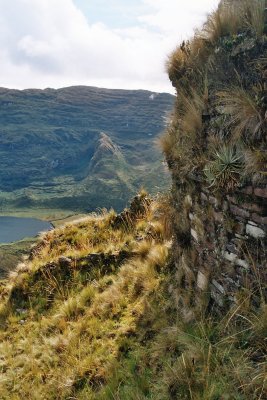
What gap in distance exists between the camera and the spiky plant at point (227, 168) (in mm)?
5762

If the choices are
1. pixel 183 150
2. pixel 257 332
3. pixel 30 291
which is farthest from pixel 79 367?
pixel 30 291

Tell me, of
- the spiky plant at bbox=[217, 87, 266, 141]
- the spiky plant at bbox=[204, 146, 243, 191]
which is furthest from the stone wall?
the spiky plant at bbox=[217, 87, 266, 141]

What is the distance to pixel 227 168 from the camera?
19.4 feet

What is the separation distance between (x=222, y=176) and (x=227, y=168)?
0.14 meters

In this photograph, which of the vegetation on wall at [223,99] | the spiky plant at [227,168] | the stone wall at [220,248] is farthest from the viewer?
the spiky plant at [227,168]

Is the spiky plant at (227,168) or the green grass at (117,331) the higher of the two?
the spiky plant at (227,168)

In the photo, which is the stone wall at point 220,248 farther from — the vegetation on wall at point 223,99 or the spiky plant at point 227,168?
the vegetation on wall at point 223,99

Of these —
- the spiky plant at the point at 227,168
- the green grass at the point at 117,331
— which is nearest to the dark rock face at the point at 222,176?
the spiky plant at the point at 227,168

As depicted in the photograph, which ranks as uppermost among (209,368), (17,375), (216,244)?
(216,244)

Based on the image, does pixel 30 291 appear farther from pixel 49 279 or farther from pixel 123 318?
pixel 123 318

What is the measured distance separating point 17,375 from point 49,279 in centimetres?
371

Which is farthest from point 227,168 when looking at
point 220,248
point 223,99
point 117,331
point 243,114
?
point 117,331

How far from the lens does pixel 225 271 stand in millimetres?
6148

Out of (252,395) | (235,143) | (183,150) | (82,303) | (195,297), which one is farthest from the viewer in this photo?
(82,303)
